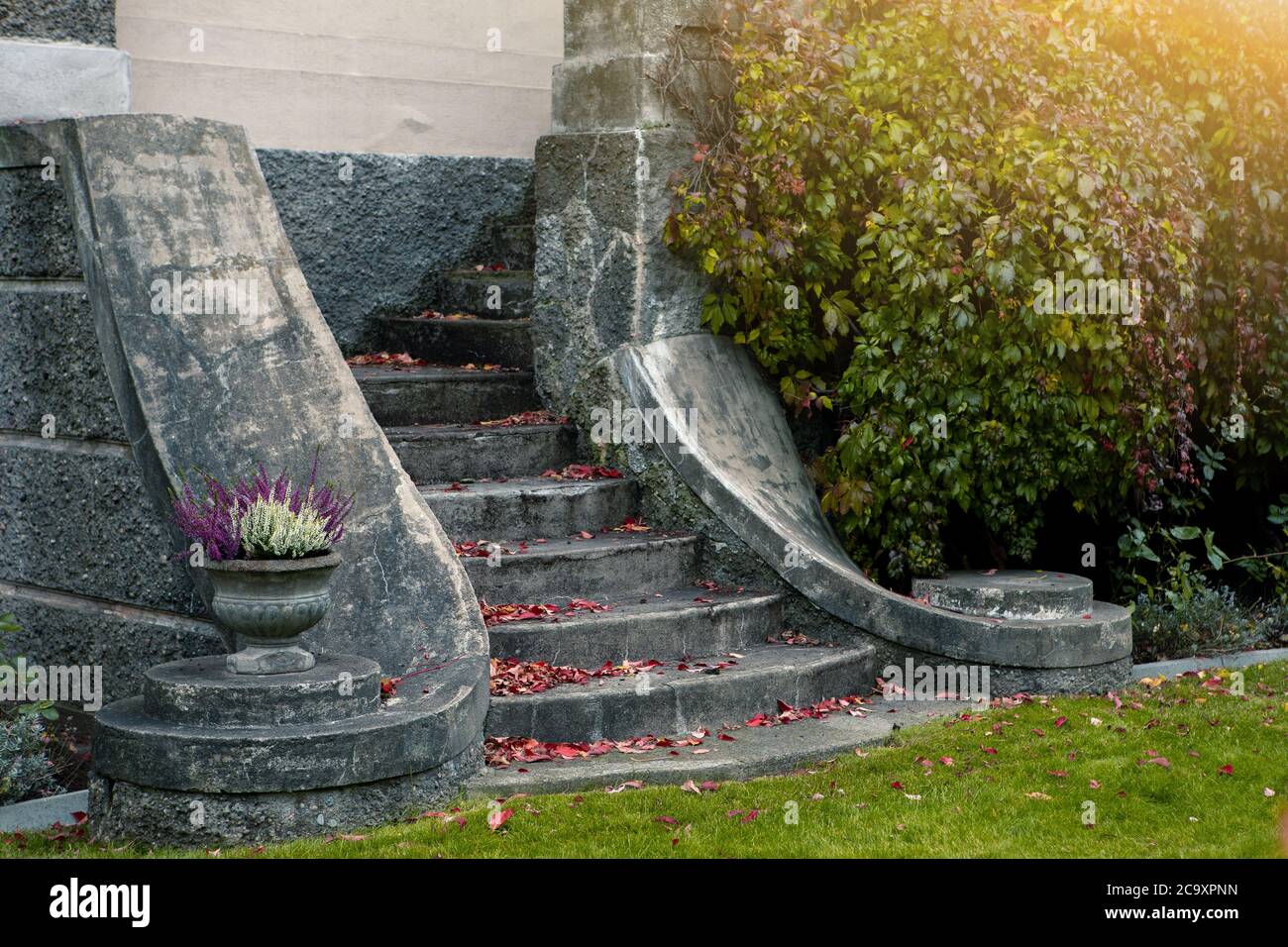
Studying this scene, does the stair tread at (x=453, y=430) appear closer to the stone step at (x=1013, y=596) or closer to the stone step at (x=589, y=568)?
the stone step at (x=589, y=568)

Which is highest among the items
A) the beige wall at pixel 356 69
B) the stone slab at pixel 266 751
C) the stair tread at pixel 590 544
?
the beige wall at pixel 356 69

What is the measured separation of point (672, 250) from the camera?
24.2ft

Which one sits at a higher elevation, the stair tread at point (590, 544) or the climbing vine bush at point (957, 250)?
the climbing vine bush at point (957, 250)

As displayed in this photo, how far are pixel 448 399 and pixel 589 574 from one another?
→ 1.38 metres

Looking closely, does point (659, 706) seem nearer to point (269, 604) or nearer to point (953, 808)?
point (953, 808)

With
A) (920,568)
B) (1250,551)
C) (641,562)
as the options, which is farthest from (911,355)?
(1250,551)

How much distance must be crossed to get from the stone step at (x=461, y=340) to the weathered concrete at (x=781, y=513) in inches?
35.5

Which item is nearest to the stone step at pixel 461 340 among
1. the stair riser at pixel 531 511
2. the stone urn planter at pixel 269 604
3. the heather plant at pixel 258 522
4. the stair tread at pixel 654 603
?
the stair riser at pixel 531 511

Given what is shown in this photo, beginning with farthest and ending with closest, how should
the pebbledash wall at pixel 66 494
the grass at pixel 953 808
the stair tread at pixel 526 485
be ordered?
the stair tread at pixel 526 485, the pebbledash wall at pixel 66 494, the grass at pixel 953 808

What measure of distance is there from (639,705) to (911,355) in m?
2.29

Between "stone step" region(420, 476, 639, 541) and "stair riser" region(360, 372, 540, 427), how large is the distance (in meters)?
0.54

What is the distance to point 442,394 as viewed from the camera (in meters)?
7.57

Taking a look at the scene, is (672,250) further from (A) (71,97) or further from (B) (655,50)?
(A) (71,97)

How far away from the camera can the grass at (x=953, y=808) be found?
15.9 feet
